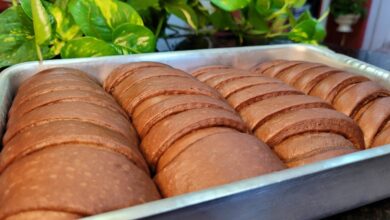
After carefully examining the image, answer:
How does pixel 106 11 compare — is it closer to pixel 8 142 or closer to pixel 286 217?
pixel 8 142

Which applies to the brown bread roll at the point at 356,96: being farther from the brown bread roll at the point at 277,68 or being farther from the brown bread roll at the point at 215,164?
the brown bread roll at the point at 215,164

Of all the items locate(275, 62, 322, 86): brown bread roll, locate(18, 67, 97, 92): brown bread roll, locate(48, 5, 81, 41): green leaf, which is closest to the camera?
locate(18, 67, 97, 92): brown bread roll

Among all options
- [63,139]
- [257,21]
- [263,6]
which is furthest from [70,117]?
[257,21]

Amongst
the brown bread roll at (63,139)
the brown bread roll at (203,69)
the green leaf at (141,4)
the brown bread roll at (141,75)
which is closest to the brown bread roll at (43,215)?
the brown bread roll at (63,139)

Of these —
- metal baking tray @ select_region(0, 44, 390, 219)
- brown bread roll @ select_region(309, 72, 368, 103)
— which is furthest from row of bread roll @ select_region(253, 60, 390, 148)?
metal baking tray @ select_region(0, 44, 390, 219)

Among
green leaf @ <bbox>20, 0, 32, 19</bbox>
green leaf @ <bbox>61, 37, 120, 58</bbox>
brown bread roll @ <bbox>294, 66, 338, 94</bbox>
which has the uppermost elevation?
green leaf @ <bbox>20, 0, 32, 19</bbox>

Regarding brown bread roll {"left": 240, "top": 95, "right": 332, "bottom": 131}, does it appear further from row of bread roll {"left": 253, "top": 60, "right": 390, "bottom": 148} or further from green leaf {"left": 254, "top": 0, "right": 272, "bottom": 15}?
green leaf {"left": 254, "top": 0, "right": 272, "bottom": 15}

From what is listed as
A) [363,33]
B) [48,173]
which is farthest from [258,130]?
[363,33]
